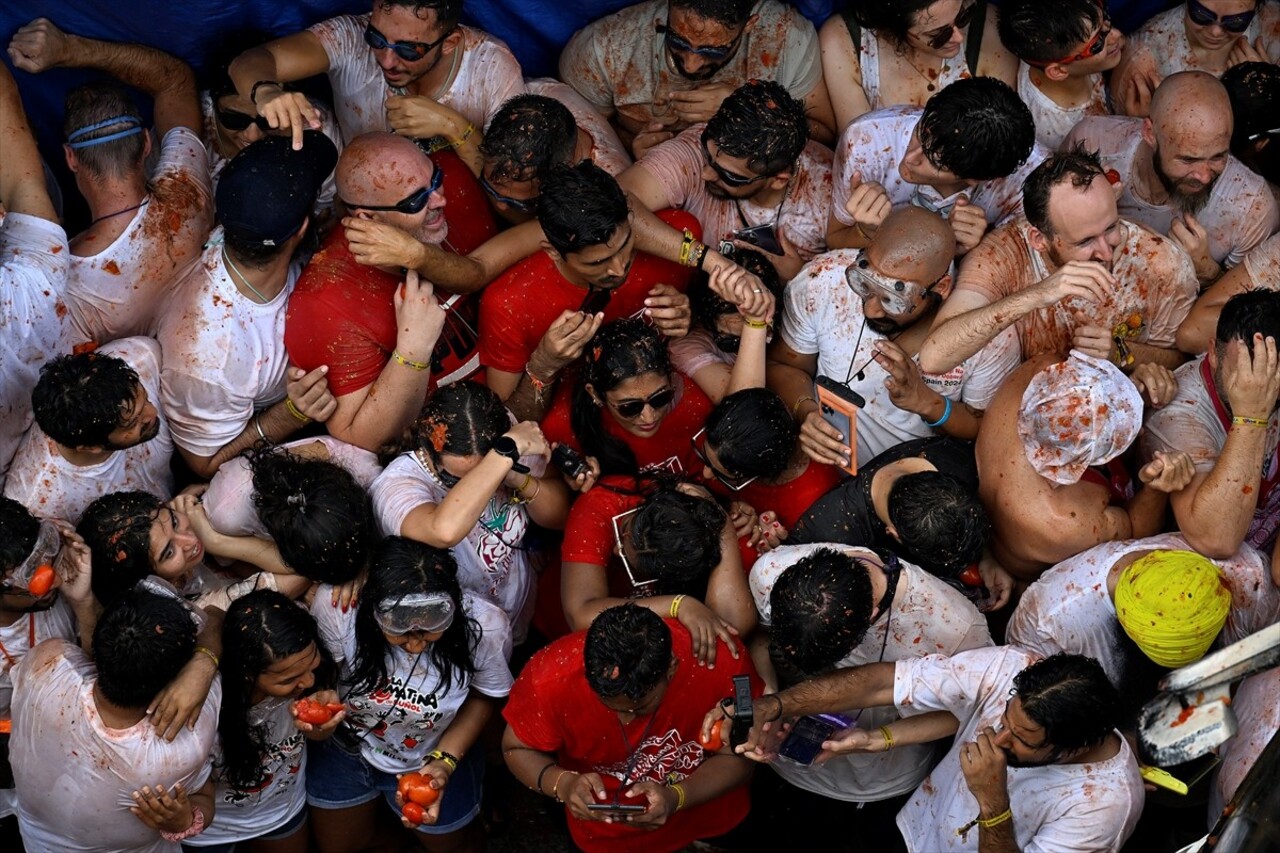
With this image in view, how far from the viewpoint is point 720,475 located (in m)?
4.87

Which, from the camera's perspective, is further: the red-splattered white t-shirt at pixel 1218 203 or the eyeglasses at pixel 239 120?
the red-splattered white t-shirt at pixel 1218 203

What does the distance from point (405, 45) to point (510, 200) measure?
706 millimetres

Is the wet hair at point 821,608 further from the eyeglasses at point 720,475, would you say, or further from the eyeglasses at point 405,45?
the eyeglasses at point 405,45

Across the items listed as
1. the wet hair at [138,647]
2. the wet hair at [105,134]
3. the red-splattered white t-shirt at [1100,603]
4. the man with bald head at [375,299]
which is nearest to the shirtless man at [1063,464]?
the red-splattered white t-shirt at [1100,603]

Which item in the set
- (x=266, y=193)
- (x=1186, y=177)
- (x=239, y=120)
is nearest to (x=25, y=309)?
(x=266, y=193)

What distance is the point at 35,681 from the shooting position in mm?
4309

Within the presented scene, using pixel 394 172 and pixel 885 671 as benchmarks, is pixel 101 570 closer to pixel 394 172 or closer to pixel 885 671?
pixel 394 172

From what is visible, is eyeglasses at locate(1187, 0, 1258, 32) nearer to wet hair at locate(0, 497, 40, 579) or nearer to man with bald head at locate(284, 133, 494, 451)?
man with bald head at locate(284, 133, 494, 451)

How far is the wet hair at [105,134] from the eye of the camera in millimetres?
4957

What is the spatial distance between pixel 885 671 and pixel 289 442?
2.38 meters

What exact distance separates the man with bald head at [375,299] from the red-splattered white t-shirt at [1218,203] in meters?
2.71

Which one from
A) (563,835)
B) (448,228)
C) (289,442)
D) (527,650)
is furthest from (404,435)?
(563,835)

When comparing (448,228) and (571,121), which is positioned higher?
(571,121)

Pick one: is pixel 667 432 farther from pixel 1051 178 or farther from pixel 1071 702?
pixel 1071 702
